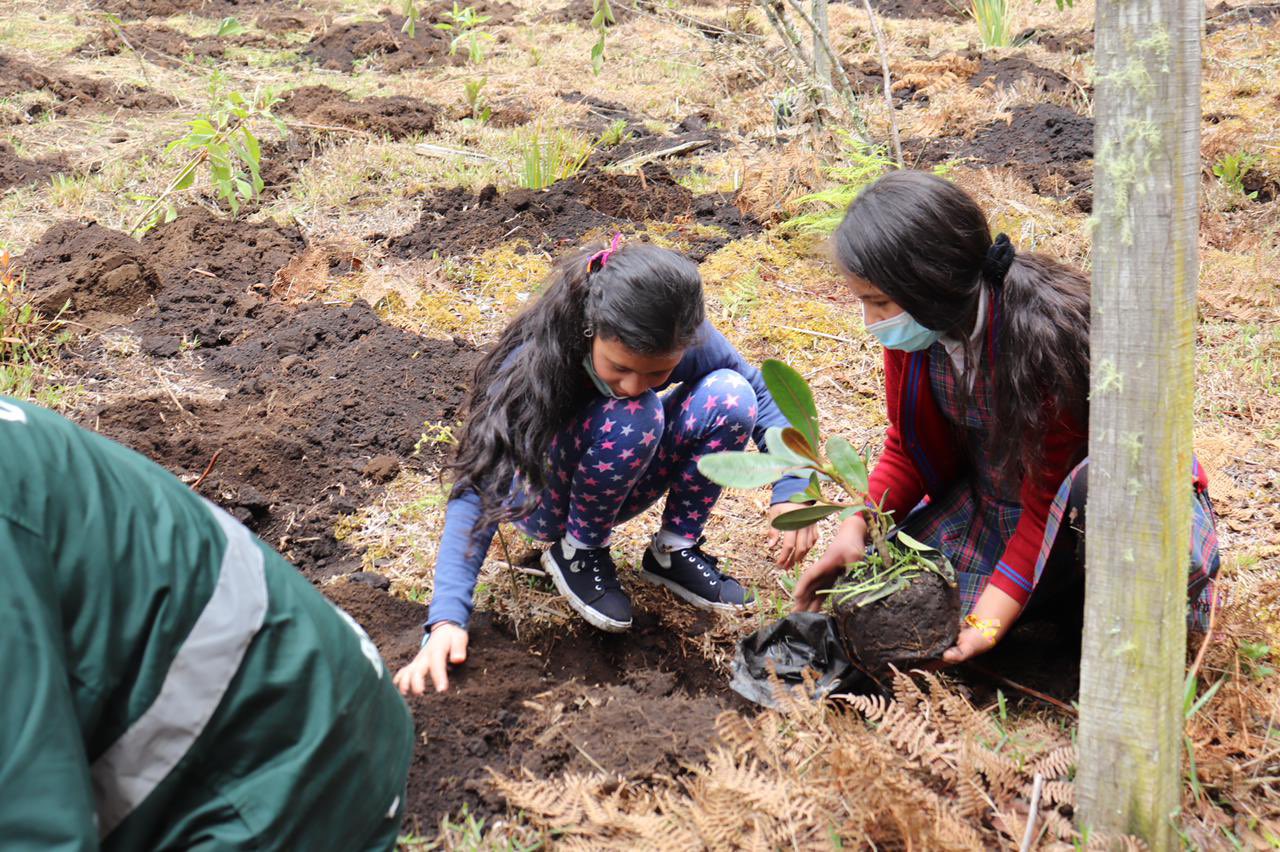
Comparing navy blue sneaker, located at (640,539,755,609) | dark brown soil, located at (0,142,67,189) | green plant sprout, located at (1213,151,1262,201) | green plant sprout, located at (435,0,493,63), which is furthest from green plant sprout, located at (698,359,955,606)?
dark brown soil, located at (0,142,67,189)

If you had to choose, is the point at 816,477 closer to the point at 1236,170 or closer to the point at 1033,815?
the point at 1033,815

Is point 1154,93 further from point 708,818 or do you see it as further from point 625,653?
point 625,653

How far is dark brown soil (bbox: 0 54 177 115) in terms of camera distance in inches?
259

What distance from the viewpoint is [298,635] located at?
119cm

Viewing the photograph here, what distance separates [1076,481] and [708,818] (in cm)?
97

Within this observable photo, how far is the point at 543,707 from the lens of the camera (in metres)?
2.09

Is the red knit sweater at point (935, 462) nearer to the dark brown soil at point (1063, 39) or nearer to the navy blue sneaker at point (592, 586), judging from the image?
the navy blue sneaker at point (592, 586)

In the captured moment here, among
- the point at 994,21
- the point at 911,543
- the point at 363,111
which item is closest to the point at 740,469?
the point at 911,543

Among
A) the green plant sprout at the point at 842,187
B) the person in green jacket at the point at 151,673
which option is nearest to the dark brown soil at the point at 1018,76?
the green plant sprout at the point at 842,187

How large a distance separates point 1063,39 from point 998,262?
20.2 ft

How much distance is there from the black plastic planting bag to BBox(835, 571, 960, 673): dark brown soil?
0.13 m

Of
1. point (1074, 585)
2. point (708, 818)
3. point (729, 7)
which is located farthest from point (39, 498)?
point (729, 7)

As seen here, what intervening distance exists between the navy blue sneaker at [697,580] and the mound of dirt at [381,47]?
19.5 feet

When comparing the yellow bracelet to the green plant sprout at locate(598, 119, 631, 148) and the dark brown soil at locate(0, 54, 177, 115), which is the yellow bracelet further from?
the dark brown soil at locate(0, 54, 177, 115)
